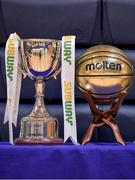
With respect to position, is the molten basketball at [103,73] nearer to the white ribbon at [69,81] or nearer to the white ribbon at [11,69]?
the white ribbon at [69,81]

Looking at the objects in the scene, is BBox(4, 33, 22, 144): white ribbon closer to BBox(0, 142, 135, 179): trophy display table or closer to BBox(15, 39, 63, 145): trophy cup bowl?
BBox(15, 39, 63, 145): trophy cup bowl

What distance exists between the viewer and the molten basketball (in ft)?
3.03

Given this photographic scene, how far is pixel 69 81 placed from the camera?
0.93 meters

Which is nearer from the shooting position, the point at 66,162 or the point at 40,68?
the point at 66,162

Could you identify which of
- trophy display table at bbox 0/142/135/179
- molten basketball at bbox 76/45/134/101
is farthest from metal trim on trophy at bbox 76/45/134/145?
trophy display table at bbox 0/142/135/179

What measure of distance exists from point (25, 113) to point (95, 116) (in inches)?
11.9

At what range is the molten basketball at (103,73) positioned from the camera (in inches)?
36.3

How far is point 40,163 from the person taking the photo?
0.82 metres

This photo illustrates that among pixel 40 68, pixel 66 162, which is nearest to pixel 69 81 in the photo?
pixel 40 68

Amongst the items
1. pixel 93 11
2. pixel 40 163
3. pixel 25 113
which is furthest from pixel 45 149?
pixel 93 11

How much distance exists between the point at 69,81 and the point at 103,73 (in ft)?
0.24

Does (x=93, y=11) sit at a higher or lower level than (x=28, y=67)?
higher

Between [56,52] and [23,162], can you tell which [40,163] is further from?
[56,52]

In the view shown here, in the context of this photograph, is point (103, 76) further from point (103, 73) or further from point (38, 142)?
point (38, 142)
